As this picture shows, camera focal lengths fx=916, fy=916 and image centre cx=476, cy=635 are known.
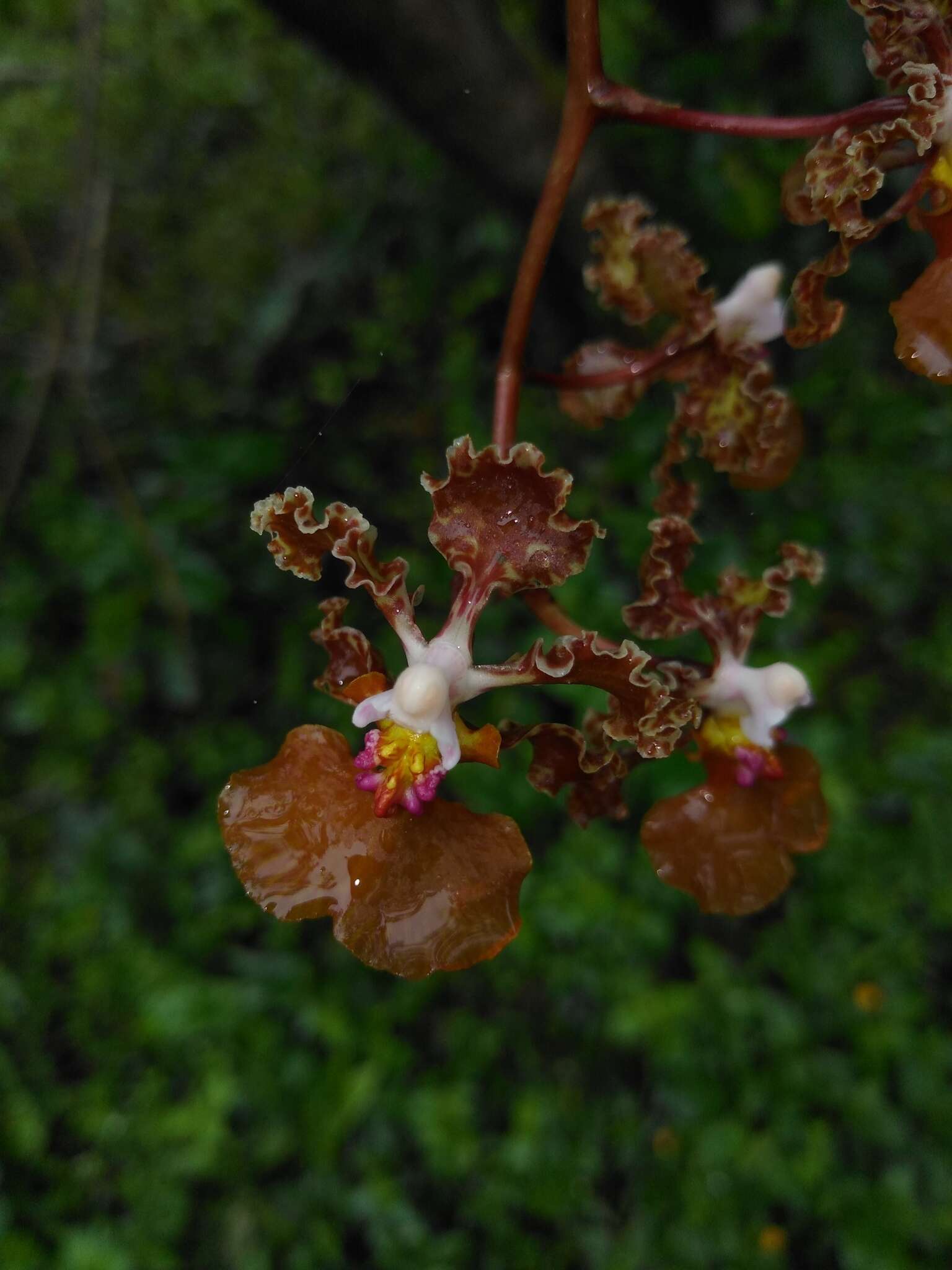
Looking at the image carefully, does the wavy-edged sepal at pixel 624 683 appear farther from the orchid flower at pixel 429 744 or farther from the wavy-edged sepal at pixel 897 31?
the wavy-edged sepal at pixel 897 31

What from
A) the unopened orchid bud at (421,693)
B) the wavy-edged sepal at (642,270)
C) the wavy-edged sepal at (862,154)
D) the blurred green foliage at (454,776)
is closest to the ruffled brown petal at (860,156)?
the wavy-edged sepal at (862,154)

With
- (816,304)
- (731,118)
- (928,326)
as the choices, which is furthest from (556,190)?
(928,326)

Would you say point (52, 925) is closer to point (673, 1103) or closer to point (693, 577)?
point (673, 1103)

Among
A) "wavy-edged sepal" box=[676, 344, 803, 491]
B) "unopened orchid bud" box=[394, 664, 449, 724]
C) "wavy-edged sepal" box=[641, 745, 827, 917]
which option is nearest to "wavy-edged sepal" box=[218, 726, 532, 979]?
"unopened orchid bud" box=[394, 664, 449, 724]

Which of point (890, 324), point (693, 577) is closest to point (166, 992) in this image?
point (693, 577)

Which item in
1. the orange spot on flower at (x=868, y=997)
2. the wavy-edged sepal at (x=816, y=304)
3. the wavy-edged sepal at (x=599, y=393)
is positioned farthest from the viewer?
the orange spot on flower at (x=868, y=997)

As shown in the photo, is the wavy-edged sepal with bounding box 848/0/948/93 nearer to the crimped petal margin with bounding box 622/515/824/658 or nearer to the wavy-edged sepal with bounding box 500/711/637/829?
the crimped petal margin with bounding box 622/515/824/658
